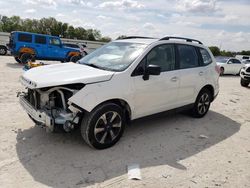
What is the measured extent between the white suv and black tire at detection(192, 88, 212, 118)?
34 centimetres

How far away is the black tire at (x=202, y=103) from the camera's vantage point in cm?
642

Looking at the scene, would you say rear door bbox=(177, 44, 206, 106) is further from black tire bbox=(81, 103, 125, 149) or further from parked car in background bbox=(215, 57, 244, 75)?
parked car in background bbox=(215, 57, 244, 75)

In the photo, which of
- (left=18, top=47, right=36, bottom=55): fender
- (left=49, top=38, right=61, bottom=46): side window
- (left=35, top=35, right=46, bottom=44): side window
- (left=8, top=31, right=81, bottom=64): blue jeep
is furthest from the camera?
(left=49, top=38, right=61, bottom=46): side window

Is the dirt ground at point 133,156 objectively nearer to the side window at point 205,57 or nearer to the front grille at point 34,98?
the front grille at point 34,98

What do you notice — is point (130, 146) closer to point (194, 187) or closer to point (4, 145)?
point (194, 187)

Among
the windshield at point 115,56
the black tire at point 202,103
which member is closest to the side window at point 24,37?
the windshield at point 115,56

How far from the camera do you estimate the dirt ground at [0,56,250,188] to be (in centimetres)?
364

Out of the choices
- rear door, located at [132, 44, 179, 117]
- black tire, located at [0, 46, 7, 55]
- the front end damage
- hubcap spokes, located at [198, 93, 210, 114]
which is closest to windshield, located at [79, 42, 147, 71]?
rear door, located at [132, 44, 179, 117]

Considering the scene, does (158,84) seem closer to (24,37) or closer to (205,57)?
(205,57)

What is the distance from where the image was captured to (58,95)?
435cm

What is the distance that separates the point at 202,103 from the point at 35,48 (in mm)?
13206

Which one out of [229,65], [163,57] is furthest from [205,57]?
[229,65]

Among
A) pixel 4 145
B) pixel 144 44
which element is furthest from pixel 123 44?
pixel 4 145

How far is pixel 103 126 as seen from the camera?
4.35 m
